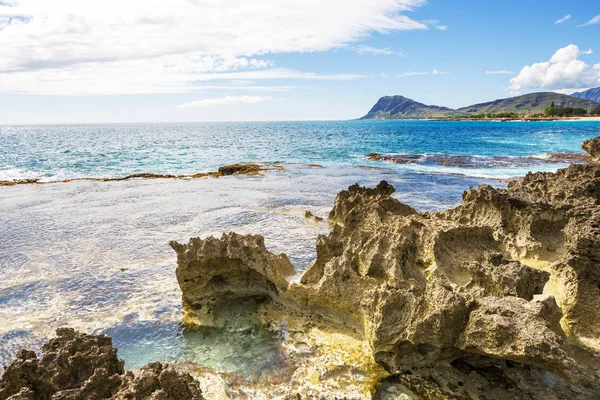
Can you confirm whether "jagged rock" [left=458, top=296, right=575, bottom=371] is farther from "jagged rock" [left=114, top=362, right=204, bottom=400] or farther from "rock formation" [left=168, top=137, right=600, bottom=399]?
"jagged rock" [left=114, top=362, right=204, bottom=400]

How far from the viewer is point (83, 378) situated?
4801 millimetres

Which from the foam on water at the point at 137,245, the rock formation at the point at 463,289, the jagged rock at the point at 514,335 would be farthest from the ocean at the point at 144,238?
the jagged rock at the point at 514,335

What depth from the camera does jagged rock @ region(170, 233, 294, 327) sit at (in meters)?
8.49

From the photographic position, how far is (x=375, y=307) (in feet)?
21.1

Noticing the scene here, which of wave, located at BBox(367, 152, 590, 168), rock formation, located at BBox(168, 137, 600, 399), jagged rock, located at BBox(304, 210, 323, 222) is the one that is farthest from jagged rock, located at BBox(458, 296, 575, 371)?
wave, located at BBox(367, 152, 590, 168)

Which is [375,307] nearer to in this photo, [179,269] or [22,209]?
[179,269]

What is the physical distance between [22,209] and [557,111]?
209 metres

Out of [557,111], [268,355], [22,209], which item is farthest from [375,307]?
[557,111]

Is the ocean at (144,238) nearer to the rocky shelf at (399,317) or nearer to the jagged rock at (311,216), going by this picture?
the jagged rock at (311,216)

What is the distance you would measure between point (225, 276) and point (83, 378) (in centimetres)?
430

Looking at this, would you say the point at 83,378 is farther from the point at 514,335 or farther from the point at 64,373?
the point at 514,335

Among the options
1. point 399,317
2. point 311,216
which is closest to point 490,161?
point 311,216

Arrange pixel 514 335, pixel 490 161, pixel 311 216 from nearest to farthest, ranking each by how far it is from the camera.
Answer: pixel 514 335
pixel 311 216
pixel 490 161

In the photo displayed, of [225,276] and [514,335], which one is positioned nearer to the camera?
[514,335]
